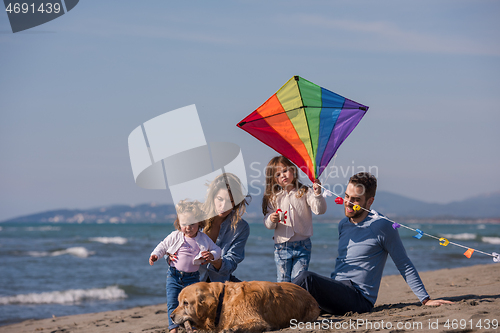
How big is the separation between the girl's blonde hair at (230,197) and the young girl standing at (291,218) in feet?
1.49

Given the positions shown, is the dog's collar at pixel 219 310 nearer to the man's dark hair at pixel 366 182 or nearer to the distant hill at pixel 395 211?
the man's dark hair at pixel 366 182

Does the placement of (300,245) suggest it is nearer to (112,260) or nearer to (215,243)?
(215,243)

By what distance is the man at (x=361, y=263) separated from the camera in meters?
4.00

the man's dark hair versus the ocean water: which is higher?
the man's dark hair

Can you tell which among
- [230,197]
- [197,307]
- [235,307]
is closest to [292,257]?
[230,197]

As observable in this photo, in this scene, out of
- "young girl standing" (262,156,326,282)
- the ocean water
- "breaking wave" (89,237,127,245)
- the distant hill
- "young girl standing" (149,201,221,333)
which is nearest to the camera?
"young girl standing" (149,201,221,333)

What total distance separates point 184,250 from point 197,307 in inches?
37.9

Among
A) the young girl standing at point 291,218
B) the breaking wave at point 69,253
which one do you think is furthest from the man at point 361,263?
the breaking wave at point 69,253

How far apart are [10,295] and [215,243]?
290 inches

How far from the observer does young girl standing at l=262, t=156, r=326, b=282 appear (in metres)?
4.75

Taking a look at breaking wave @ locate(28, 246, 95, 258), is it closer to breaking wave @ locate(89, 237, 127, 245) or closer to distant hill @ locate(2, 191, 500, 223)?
breaking wave @ locate(89, 237, 127, 245)

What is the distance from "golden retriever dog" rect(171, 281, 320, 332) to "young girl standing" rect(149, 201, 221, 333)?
730mm

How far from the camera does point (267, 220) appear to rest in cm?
491

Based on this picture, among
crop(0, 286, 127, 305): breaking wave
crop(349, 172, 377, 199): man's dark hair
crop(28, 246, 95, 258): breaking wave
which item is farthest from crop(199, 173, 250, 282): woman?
crop(28, 246, 95, 258): breaking wave
